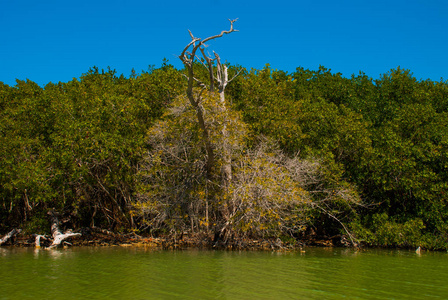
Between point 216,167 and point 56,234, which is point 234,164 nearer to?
point 216,167

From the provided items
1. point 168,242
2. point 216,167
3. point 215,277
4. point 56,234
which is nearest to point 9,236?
point 56,234

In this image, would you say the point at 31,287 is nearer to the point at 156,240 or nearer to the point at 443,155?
the point at 156,240

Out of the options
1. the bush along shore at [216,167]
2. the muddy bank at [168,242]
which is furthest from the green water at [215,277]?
the bush along shore at [216,167]

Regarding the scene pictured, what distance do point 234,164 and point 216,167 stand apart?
0.76 meters

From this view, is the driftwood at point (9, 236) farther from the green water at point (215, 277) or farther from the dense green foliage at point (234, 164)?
the green water at point (215, 277)

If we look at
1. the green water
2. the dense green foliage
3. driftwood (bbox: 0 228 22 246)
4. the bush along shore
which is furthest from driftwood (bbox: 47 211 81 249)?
the green water

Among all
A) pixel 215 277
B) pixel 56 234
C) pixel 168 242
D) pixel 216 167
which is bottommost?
pixel 215 277

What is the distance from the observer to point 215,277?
9938 millimetres

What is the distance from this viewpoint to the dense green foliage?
16766 mm

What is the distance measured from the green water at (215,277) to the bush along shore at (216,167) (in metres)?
2.71

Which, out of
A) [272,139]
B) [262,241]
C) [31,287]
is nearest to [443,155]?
[272,139]

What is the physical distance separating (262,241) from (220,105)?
565 centimetres

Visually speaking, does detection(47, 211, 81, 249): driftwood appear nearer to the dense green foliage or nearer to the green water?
the dense green foliage

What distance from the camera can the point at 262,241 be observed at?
1725 centimetres
